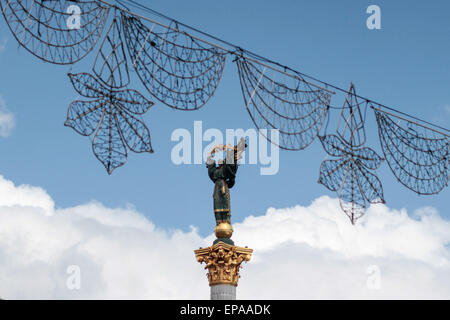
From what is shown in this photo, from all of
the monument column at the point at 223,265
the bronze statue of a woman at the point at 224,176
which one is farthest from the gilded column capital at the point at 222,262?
the bronze statue of a woman at the point at 224,176

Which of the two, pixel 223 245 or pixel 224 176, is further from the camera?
pixel 224 176

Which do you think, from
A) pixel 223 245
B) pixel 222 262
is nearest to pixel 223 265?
pixel 222 262

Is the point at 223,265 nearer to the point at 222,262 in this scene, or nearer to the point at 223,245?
the point at 222,262

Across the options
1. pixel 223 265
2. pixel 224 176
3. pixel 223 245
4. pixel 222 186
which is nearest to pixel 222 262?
pixel 223 265

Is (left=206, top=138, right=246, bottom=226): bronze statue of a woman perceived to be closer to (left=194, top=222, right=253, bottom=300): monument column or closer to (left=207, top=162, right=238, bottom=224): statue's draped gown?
(left=207, top=162, right=238, bottom=224): statue's draped gown

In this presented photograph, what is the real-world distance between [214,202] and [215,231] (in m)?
0.99

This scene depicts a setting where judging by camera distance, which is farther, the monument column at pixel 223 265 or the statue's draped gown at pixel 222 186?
the statue's draped gown at pixel 222 186

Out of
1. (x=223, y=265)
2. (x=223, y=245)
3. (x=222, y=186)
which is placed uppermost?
(x=222, y=186)

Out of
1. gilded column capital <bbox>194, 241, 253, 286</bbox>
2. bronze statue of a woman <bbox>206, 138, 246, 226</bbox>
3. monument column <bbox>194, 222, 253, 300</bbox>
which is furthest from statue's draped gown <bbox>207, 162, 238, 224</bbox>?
gilded column capital <bbox>194, 241, 253, 286</bbox>

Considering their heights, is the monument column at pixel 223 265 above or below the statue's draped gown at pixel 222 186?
below

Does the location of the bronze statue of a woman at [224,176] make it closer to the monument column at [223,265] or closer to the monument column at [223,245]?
the monument column at [223,245]

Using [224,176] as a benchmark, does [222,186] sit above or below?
below
